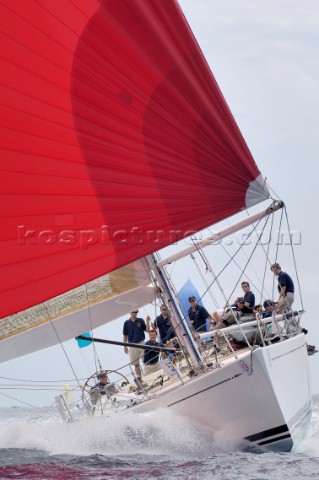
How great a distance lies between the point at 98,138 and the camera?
785 cm

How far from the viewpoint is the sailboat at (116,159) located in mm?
7574

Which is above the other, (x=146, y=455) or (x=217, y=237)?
(x=217, y=237)

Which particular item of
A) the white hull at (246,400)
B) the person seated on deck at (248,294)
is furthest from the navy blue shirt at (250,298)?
the white hull at (246,400)

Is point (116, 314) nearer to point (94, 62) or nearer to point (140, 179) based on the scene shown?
point (140, 179)

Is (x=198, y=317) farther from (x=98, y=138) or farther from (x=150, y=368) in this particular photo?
(x=98, y=138)

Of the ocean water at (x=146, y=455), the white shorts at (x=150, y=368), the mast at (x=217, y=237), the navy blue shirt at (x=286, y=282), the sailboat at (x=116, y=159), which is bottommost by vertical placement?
the ocean water at (x=146, y=455)

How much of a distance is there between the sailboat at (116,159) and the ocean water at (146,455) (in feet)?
0.85

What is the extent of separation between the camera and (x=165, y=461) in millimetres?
8180

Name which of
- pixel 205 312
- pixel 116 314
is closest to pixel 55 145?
pixel 116 314

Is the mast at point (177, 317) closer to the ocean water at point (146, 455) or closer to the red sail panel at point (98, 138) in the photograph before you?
the ocean water at point (146, 455)

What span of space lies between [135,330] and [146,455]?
10.4 feet

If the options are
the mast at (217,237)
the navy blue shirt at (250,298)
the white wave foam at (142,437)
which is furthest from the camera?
the navy blue shirt at (250,298)

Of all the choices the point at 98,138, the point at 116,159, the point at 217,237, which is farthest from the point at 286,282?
the point at 98,138

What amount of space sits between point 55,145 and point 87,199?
610 mm
